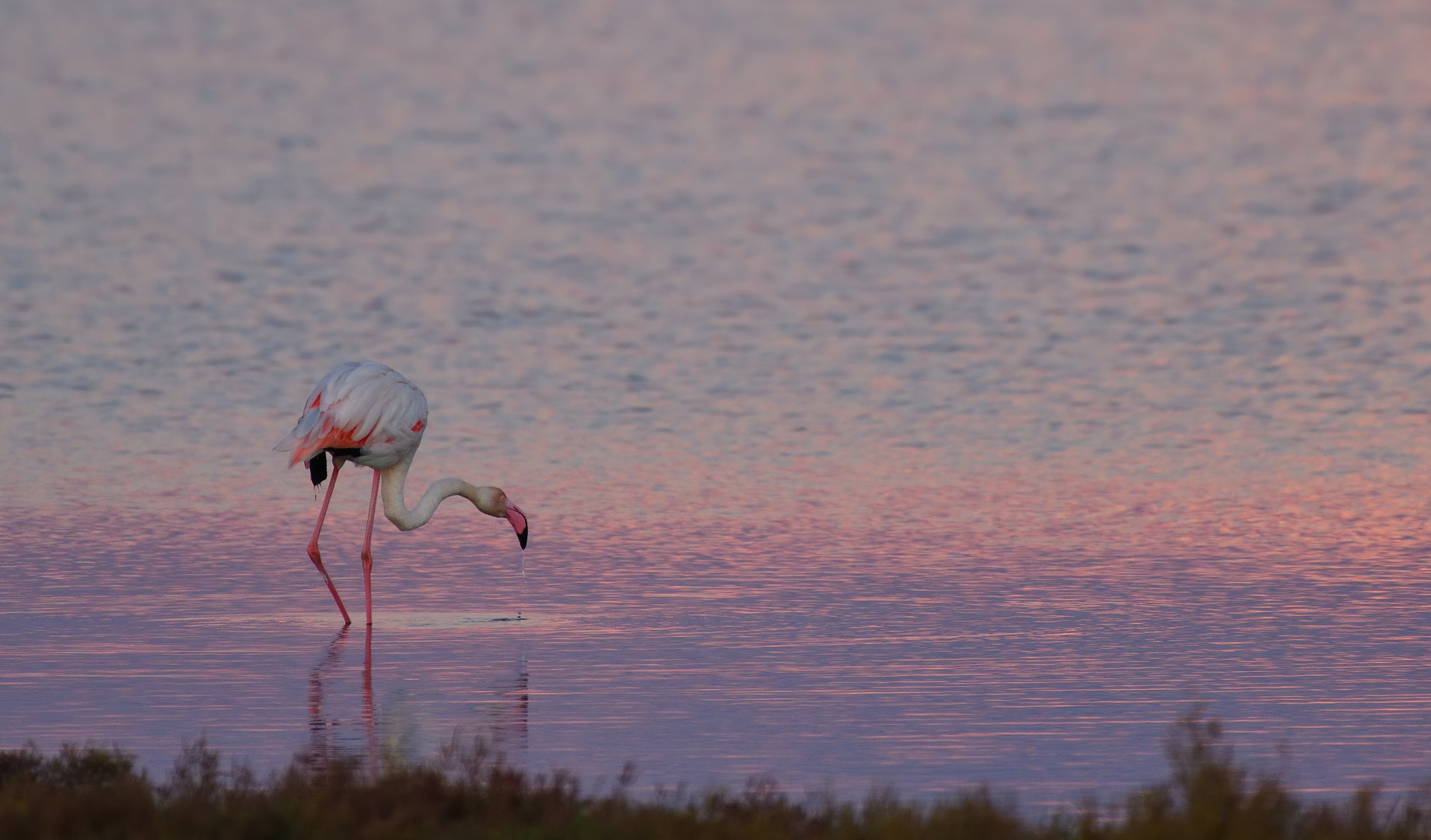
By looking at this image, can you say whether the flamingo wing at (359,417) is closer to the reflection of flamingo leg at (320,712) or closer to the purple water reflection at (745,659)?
the purple water reflection at (745,659)

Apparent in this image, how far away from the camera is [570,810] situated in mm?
9172

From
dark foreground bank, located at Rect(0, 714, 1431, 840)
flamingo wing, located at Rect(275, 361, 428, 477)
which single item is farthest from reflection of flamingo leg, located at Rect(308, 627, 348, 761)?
flamingo wing, located at Rect(275, 361, 428, 477)

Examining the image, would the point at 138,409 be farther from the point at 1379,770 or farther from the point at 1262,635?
Result: the point at 1379,770

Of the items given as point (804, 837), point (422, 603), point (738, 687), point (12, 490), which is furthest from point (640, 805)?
point (12, 490)

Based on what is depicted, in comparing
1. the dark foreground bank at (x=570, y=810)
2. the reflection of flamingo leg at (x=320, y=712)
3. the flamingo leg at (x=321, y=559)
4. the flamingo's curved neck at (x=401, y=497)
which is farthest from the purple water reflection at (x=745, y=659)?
the dark foreground bank at (x=570, y=810)

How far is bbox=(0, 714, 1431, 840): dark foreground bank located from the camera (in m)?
8.70

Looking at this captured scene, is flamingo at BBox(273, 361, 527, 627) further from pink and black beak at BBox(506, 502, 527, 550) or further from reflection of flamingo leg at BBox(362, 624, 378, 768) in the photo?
reflection of flamingo leg at BBox(362, 624, 378, 768)

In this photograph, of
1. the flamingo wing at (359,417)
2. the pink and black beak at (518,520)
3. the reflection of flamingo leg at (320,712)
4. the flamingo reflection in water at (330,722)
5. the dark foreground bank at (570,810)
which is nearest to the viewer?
the dark foreground bank at (570,810)

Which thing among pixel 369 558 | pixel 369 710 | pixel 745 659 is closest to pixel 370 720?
pixel 369 710

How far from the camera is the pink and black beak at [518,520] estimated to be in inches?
758

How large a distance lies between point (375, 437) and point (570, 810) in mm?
9924

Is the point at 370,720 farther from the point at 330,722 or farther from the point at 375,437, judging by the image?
the point at 375,437

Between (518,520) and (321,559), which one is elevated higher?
(518,520)


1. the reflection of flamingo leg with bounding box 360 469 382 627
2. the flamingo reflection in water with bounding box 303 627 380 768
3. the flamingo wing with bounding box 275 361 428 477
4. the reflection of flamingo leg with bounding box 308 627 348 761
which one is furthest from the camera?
the flamingo wing with bounding box 275 361 428 477
